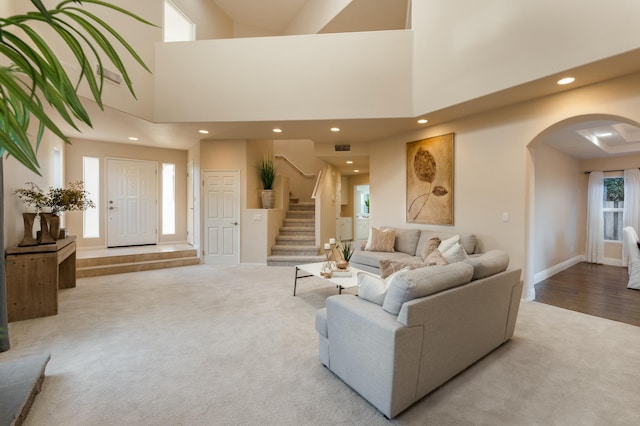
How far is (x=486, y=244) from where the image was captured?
4.49 meters

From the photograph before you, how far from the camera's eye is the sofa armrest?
1784mm

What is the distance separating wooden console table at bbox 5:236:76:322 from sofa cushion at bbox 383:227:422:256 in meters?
4.84

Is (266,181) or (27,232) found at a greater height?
(266,181)

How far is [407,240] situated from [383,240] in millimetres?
406

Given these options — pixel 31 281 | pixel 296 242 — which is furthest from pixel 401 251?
pixel 31 281

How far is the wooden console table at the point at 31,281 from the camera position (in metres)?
3.35

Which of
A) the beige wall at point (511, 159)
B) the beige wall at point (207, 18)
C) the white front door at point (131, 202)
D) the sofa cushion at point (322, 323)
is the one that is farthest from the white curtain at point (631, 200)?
the white front door at point (131, 202)

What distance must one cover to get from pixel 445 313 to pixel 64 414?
2.54 metres

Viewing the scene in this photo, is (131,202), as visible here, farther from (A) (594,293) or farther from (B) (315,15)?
(A) (594,293)

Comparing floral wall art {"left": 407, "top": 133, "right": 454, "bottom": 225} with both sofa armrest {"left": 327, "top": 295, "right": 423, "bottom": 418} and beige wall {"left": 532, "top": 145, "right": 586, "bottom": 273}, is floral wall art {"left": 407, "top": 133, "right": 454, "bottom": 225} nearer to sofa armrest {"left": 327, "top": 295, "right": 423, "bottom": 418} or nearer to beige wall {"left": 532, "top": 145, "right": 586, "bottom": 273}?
beige wall {"left": 532, "top": 145, "right": 586, "bottom": 273}

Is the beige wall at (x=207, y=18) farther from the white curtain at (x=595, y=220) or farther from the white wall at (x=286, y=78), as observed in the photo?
the white curtain at (x=595, y=220)

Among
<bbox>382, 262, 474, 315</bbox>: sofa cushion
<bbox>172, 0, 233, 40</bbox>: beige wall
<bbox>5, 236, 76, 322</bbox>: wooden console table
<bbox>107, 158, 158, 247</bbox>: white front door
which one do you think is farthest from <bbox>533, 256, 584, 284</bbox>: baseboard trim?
<bbox>107, 158, 158, 247</bbox>: white front door

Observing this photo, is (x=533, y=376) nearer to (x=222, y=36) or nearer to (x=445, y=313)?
(x=445, y=313)

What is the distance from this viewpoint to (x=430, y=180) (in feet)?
17.3
